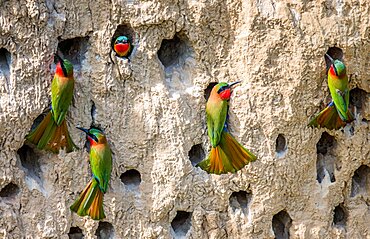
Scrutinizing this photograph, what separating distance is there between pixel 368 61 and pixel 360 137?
0.24 meters

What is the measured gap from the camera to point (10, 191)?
2.36m

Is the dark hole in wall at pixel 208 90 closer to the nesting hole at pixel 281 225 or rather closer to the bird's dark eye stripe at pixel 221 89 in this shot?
the bird's dark eye stripe at pixel 221 89

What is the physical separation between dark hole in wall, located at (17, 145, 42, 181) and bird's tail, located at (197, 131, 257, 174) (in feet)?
1.54

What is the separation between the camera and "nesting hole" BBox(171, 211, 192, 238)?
2.50m

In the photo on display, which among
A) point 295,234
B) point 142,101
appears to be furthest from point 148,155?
point 295,234

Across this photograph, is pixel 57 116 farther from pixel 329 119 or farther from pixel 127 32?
pixel 329 119

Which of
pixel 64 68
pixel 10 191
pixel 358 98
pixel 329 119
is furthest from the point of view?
pixel 358 98

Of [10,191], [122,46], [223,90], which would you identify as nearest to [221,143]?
[223,90]

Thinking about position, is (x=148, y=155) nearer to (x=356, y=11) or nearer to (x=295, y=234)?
(x=295, y=234)

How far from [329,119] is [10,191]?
3.15ft

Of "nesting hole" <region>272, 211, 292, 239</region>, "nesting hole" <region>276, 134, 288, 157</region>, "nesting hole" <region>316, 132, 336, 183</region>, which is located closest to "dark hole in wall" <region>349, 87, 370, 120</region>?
"nesting hole" <region>316, 132, 336, 183</region>

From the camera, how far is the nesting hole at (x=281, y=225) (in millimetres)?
2562

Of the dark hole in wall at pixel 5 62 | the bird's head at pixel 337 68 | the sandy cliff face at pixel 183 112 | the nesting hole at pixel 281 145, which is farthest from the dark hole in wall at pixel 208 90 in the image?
the dark hole in wall at pixel 5 62

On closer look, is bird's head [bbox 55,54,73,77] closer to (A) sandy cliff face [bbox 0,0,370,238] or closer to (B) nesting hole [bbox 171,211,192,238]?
(A) sandy cliff face [bbox 0,0,370,238]
